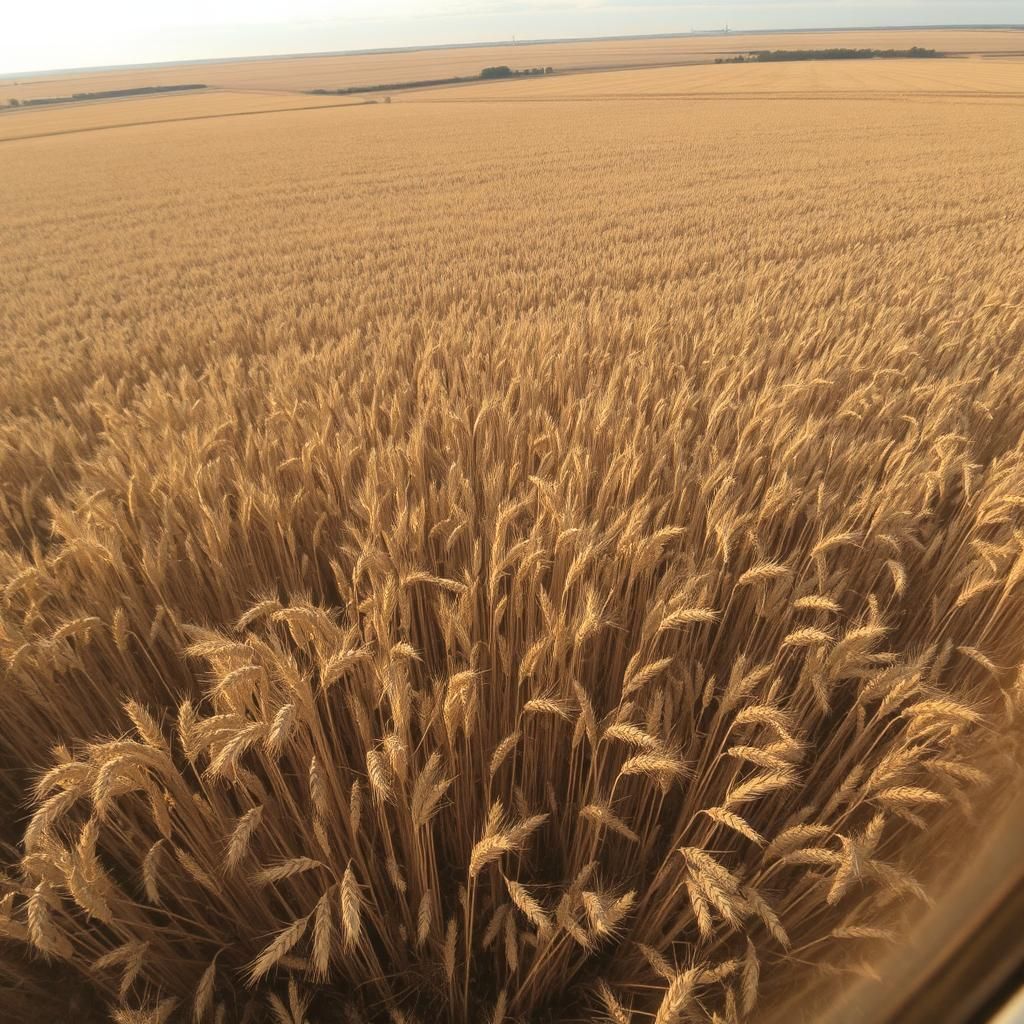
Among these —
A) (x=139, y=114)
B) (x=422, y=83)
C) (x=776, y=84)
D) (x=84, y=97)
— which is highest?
(x=84, y=97)

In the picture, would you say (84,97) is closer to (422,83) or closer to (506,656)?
(422,83)

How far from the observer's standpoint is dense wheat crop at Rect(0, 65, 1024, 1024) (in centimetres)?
120

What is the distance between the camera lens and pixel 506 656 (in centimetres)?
151

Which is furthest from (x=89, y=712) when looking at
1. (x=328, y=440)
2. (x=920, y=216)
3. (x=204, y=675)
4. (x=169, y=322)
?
(x=920, y=216)

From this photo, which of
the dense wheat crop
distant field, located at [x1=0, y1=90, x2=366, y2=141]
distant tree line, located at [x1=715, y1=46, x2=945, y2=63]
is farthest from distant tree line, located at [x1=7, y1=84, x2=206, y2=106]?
the dense wheat crop

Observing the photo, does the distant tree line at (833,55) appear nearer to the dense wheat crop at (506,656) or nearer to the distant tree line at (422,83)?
the distant tree line at (422,83)

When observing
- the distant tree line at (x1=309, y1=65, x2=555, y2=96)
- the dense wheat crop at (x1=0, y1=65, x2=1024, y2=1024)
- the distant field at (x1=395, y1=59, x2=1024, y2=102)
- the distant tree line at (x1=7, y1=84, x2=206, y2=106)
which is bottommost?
the dense wheat crop at (x1=0, y1=65, x2=1024, y2=1024)

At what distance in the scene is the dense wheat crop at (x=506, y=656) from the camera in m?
1.20

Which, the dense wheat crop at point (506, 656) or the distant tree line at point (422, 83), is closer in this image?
the dense wheat crop at point (506, 656)

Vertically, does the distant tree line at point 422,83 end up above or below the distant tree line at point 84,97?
below

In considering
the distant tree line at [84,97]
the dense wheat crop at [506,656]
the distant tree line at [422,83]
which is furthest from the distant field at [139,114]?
the dense wheat crop at [506,656]

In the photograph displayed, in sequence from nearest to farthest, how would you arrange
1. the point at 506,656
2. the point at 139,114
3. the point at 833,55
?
1. the point at 506,656
2. the point at 139,114
3. the point at 833,55

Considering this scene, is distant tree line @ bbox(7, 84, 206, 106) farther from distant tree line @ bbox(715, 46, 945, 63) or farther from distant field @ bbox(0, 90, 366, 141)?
distant tree line @ bbox(715, 46, 945, 63)

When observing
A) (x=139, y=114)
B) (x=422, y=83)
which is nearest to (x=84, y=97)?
(x=139, y=114)
